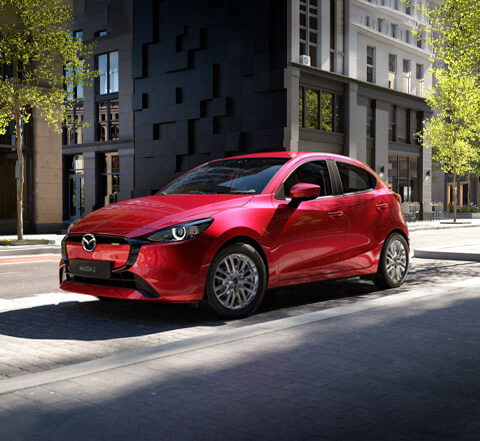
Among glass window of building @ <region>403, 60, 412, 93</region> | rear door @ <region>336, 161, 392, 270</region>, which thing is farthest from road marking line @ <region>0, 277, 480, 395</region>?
glass window of building @ <region>403, 60, 412, 93</region>

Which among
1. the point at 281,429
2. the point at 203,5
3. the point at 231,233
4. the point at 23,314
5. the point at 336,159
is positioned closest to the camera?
the point at 281,429

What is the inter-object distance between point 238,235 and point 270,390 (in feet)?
8.22

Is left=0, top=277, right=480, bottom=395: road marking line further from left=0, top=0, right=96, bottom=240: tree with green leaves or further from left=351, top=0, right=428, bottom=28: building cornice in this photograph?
left=351, top=0, right=428, bottom=28: building cornice

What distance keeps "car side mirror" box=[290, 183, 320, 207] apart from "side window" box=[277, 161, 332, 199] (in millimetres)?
162

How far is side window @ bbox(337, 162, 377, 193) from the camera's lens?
7.82 meters

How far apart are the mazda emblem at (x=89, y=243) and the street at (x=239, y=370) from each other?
735mm

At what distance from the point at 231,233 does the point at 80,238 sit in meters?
1.53

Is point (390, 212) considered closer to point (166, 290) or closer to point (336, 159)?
point (336, 159)

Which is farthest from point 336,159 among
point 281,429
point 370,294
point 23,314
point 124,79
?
point 124,79

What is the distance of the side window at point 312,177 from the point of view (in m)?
7.12

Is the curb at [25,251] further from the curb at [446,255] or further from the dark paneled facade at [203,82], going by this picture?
the dark paneled facade at [203,82]

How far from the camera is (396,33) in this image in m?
38.4

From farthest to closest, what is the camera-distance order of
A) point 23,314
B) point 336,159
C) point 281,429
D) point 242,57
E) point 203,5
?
point 203,5 → point 242,57 → point 336,159 → point 23,314 → point 281,429

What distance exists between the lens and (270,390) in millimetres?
3877
